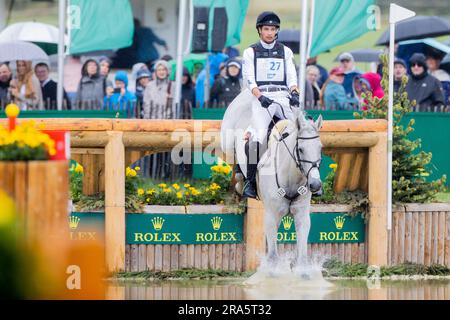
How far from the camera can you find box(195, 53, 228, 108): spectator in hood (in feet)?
73.4

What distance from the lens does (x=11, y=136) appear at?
9453 mm

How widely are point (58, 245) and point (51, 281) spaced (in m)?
0.32

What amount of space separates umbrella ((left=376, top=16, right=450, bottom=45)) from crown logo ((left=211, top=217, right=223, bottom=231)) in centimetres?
1235

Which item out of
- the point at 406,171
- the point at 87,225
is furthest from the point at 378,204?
the point at 87,225

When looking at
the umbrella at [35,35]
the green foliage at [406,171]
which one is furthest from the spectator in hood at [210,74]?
the green foliage at [406,171]

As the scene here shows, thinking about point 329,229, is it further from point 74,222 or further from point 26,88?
point 26,88

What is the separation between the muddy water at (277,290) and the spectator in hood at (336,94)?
7334 millimetres

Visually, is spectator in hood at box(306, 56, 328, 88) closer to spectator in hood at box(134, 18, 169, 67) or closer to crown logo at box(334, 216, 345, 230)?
spectator in hood at box(134, 18, 169, 67)

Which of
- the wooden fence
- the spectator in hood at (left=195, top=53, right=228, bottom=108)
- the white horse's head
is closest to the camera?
the white horse's head

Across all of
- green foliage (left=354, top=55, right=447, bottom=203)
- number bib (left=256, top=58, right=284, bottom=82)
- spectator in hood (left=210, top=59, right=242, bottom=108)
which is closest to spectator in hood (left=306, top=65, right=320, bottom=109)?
spectator in hood (left=210, top=59, right=242, bottom=108)

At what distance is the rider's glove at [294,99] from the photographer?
13.5 m

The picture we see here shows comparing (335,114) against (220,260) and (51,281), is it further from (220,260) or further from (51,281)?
(51,281)

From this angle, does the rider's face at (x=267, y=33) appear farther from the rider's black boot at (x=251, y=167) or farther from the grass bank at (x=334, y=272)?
the grass bank at (x=334, y=272)
